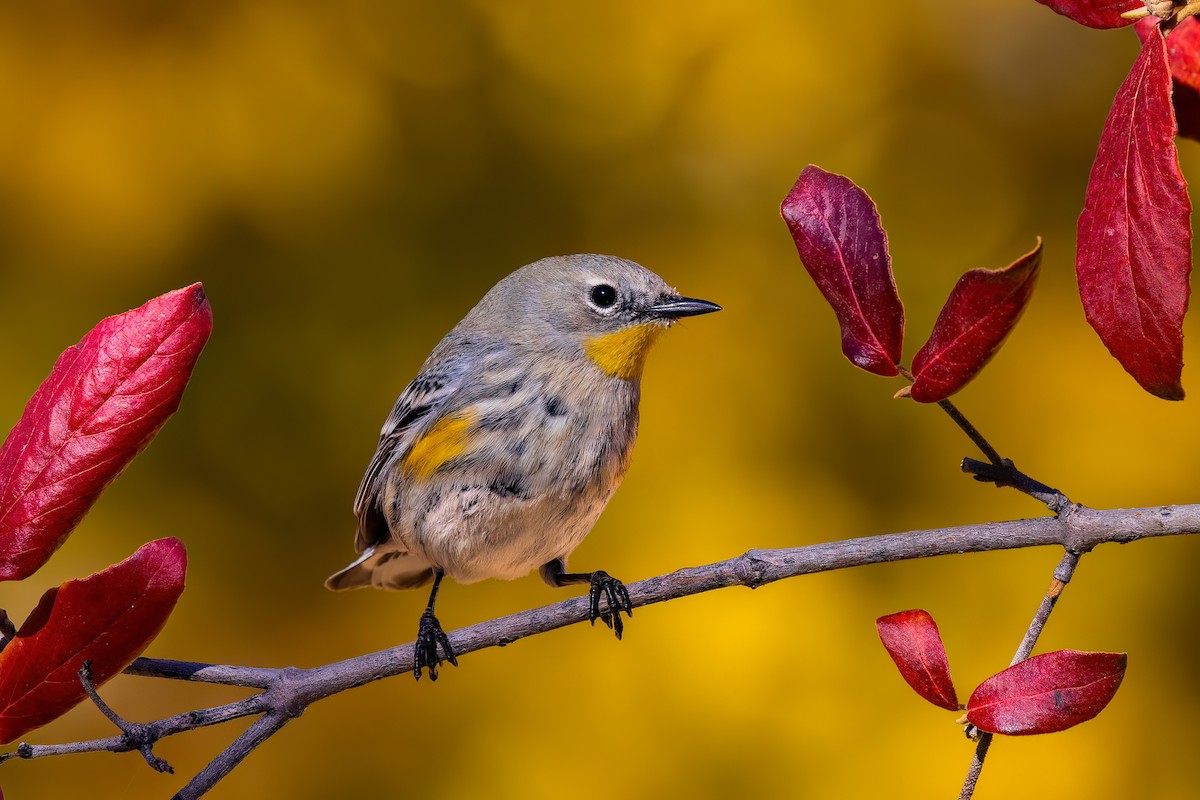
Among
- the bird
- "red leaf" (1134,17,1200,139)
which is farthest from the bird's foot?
"red leaf" (1134,17,1200,139)

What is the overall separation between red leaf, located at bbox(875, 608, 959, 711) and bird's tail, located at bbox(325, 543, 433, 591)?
1048 mm

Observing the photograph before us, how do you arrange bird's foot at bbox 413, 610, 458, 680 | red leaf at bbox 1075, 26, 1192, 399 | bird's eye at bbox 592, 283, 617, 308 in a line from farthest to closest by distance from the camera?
bird's eye at bbox 592, 283, 617, 308 < bird's foot at bbox 413, 610, 458, 680 < red leaf at bbox 1075, 26, 1192, 399

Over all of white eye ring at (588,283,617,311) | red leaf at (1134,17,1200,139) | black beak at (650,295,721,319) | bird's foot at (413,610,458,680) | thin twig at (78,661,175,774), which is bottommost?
bird's foot at (413,610,458,680)

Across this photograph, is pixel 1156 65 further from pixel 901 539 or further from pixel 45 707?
pixel 45 707

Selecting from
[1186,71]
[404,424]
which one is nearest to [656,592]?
[1186,71]

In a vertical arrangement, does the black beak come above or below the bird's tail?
above

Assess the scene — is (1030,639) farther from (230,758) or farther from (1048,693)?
(230,758)

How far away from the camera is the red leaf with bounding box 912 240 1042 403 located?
0.62m

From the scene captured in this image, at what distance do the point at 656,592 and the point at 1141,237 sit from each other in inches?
19.4

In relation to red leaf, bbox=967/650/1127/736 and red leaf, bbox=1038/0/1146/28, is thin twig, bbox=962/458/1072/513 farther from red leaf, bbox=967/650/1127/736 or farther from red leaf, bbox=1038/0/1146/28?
red leaf, bbox=1038/0/1146/28

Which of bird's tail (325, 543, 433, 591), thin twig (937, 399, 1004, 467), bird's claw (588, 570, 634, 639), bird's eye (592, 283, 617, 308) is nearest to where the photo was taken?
thin twig (937, 399, 1004, 467)

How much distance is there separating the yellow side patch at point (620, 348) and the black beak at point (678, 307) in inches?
1.1

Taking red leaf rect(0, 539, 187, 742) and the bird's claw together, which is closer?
red leaf rect(0, 539, 187, 742)

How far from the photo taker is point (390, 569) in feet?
5.67
